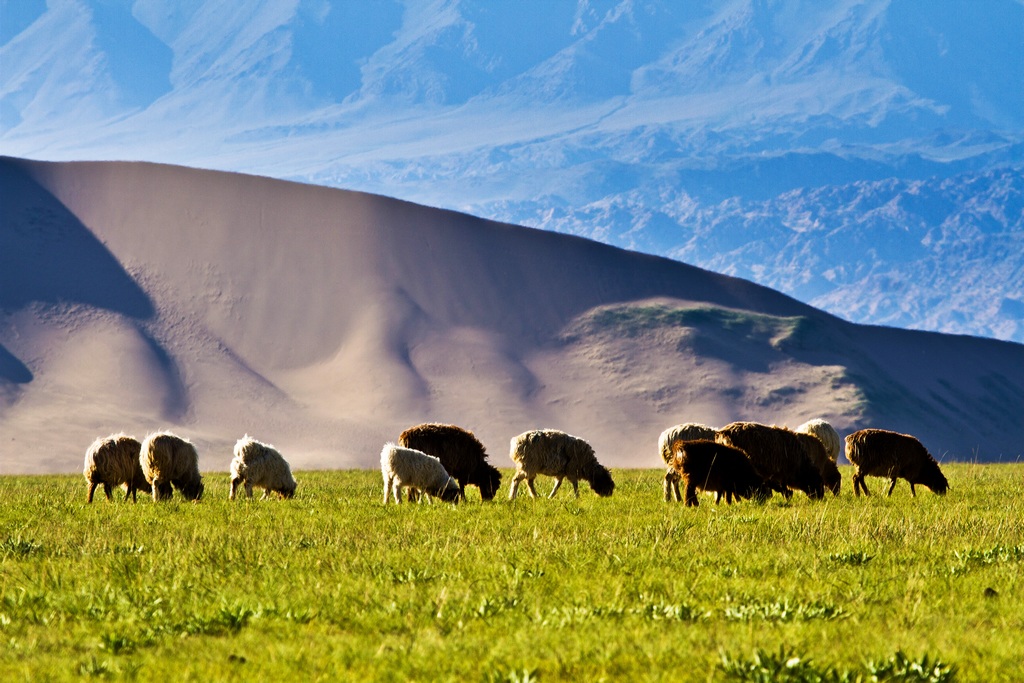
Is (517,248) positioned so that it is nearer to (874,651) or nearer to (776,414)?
(776,414)

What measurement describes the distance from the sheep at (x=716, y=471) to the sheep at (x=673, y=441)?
0.52 meters

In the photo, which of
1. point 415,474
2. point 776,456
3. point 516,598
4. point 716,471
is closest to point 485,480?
point 415,474

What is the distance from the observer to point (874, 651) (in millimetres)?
7594

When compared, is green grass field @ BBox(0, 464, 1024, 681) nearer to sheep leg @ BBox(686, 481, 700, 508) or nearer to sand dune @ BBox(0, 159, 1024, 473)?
sheep leg @ BBox(686, 481, 700, 508)

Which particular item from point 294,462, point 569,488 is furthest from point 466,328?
point 569,488

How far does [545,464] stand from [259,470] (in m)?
5.24

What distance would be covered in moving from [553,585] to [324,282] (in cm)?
11871

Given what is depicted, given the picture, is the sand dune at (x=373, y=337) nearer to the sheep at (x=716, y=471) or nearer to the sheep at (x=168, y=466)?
the sheep at (x=168, y=466)

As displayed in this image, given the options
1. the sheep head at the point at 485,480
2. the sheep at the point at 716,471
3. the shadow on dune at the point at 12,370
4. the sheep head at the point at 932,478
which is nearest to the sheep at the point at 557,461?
the sheep head at the point at 485,480

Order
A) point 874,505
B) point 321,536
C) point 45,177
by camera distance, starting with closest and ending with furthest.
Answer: point 321,536 → point 874,505 → point 45,177

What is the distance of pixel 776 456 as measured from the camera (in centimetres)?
Result: 1956

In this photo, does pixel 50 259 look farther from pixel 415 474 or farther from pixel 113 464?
pixel 415 474

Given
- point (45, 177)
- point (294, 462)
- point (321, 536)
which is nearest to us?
point (321, 536)

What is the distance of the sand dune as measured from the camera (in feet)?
361
